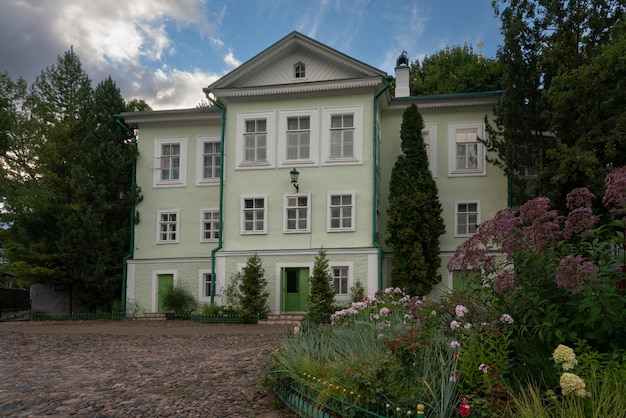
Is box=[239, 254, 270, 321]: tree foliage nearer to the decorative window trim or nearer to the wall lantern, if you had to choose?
the wall lantern

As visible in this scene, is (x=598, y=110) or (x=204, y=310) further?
(x=204, y=310)

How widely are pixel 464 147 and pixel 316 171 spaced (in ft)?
18.4

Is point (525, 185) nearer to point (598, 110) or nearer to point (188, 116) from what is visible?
point (598, 110)

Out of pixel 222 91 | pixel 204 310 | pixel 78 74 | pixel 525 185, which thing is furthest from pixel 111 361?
pixel 78 74

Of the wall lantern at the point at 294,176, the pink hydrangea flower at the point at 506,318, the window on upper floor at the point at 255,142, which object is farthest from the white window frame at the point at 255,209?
the pink hydrangea flower at the point at 506,318

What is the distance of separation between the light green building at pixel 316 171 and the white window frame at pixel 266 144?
0.12 ft

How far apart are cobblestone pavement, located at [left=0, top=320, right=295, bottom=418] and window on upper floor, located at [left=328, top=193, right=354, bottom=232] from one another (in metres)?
5.81

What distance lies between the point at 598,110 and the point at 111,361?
14884 millimetres

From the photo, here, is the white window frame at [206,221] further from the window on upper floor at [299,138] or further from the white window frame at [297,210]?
the window on upper floor at [299,138]

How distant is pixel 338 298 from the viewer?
19422 millimetres

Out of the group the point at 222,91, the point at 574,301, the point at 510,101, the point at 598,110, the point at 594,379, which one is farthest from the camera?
the point at 222,91

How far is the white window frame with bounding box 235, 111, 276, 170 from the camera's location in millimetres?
20641

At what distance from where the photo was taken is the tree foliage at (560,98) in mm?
16219

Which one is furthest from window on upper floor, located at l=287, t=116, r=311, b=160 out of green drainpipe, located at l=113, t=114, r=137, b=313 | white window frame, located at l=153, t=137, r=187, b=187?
green drainpipe, located at l=113, t=114, r=137, b=313
